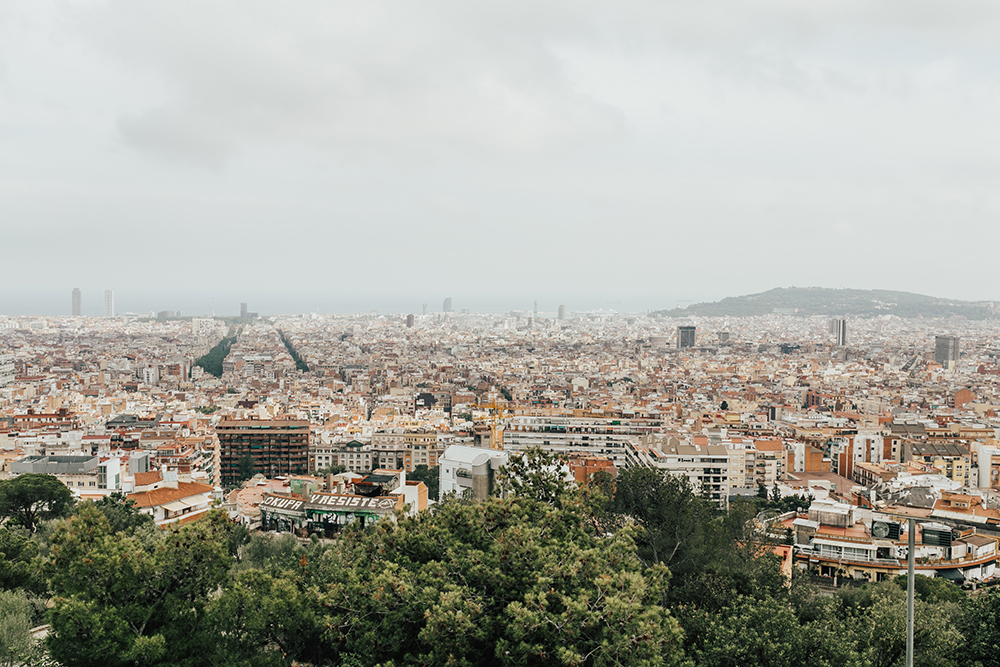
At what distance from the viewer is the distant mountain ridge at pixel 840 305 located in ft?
346

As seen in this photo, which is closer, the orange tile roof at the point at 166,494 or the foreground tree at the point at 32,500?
the foreground tree at the point at 32,500

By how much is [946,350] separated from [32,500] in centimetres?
6228

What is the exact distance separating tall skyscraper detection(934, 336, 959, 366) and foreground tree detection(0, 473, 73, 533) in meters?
60.0

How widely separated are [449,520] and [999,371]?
5547 centimetres

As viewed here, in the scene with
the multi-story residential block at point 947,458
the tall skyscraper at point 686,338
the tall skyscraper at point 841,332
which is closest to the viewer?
the multi-story residential block at point 947,458

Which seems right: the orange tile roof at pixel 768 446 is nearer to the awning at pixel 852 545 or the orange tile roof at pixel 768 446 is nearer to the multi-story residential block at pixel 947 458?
the multi-story residential block at pixel 947 458

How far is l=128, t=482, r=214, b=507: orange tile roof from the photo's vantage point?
13.0 m

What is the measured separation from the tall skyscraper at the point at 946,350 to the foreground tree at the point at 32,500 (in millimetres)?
60027

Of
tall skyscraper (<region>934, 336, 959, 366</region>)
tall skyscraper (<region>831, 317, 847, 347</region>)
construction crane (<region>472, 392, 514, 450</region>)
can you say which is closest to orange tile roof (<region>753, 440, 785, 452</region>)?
construction crane (<region>472, 392, 514, 450</region>)

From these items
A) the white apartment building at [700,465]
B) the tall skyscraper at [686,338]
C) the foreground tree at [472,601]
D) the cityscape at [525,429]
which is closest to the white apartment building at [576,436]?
the cityscape at [525,429]

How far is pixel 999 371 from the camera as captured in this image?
51000 millimetres

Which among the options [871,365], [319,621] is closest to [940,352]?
[871,365]

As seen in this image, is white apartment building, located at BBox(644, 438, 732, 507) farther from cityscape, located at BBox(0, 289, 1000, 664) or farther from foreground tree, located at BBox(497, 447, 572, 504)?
foreground tree, located at BBox(497, 447, 572, 504)

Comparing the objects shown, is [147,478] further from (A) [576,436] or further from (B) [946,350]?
(B) [946,350]
